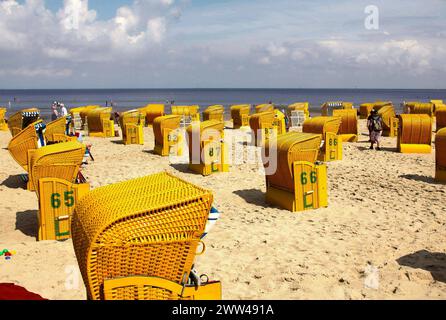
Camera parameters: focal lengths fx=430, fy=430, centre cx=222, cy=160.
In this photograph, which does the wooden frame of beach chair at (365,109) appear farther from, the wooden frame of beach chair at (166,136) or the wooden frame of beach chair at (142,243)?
the wooden frame of beach chair at (142,243)

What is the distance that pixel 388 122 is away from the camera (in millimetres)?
21562

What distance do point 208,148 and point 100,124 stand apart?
11.9m

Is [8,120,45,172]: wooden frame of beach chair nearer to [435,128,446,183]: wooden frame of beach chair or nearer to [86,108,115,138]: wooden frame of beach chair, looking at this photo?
[435,128,446,183]: wooden frame of beach chair

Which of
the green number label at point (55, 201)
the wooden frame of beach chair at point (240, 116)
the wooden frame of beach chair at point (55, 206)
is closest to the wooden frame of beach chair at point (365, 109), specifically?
the wooden frame of beach chair at point (240, 116)

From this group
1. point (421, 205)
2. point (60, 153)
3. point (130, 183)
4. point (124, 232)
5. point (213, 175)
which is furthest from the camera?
point (213, 175)

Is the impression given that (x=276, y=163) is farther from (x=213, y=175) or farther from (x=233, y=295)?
(x=233, y=295)

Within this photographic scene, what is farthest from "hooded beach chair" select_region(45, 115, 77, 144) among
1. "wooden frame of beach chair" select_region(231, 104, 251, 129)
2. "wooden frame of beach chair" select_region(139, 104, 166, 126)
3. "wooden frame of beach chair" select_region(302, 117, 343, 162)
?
"wooden frame of beach chair" select_region(231, 104, 251, 129)

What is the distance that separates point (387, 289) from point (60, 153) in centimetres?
644

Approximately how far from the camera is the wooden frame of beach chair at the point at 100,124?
22.9 m

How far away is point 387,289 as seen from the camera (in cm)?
561

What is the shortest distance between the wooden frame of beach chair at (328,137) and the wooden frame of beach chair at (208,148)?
3.75 metres

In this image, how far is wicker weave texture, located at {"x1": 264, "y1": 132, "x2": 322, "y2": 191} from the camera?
9.09 metres

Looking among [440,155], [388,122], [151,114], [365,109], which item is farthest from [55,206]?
[365,109]
